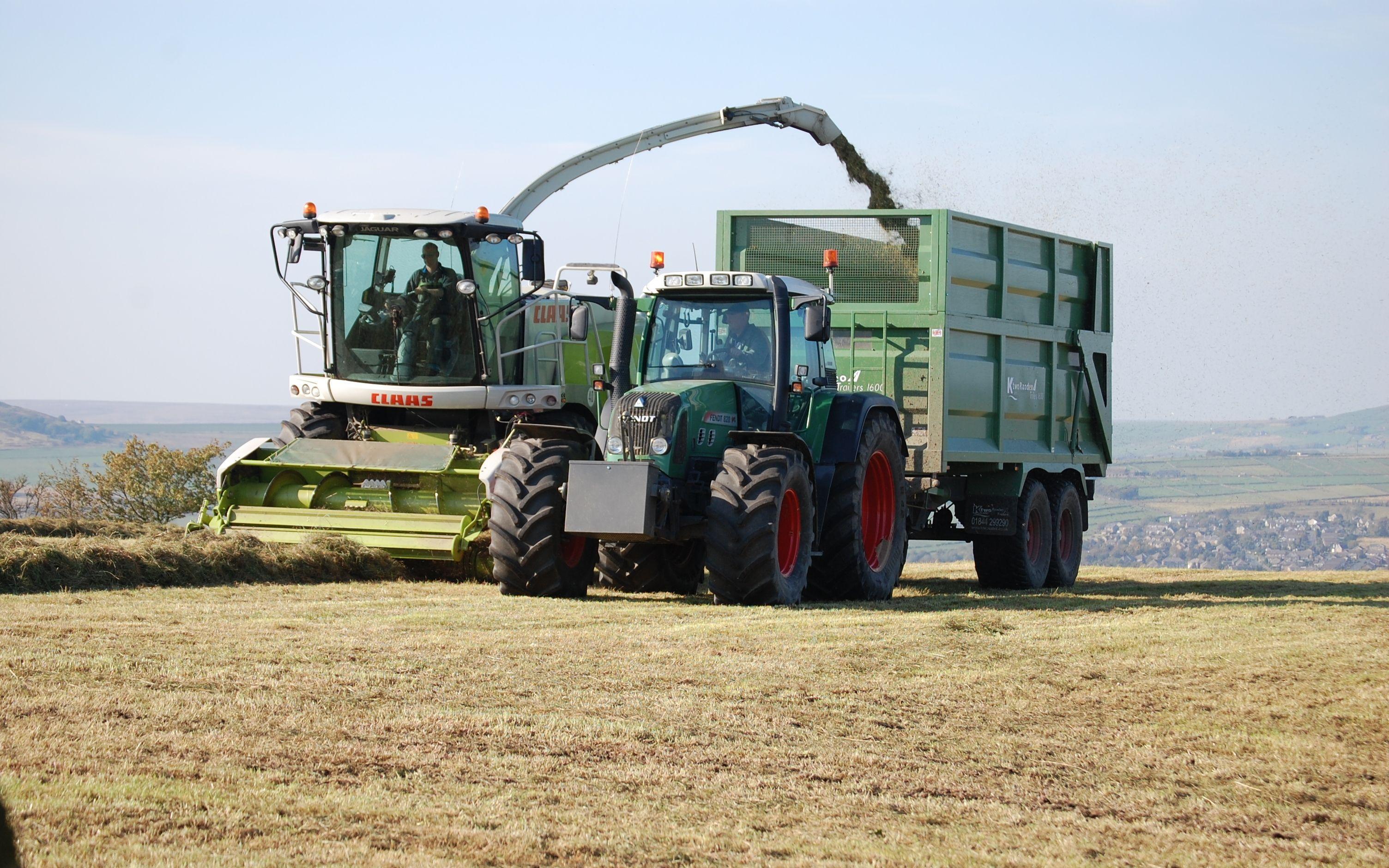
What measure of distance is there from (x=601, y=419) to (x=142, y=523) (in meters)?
4.80

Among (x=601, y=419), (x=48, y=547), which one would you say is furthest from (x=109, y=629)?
(x=601, y=419)

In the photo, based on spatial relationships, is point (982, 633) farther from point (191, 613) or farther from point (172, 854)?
point (172, 854)

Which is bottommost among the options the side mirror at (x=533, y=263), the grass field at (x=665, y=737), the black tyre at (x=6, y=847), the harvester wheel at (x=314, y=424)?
the grass field at (x=665, y=737)

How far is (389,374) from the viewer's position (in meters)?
14.0

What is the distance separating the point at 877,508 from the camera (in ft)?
41.7

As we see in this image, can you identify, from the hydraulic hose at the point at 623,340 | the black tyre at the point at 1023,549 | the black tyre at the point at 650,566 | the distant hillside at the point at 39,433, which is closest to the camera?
the hydraulic hose at the point at 623,340

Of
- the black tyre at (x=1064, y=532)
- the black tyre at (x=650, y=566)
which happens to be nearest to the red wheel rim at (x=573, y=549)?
the black tyre at (x=650, y=566)

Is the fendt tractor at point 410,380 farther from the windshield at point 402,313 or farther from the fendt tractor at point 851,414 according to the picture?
the fendt tractor at point 851,414

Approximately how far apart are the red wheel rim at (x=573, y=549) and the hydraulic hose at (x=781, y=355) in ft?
5.55

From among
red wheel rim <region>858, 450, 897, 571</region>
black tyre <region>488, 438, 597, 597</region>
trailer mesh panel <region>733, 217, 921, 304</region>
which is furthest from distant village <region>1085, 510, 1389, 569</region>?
black tyre <region>488, 438, 597, 597</region>

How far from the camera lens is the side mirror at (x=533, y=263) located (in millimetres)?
Result: 13422

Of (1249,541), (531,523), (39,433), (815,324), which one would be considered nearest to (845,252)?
(815,324)

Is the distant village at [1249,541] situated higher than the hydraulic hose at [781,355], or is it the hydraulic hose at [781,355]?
the hydraulic hose at [781,355]

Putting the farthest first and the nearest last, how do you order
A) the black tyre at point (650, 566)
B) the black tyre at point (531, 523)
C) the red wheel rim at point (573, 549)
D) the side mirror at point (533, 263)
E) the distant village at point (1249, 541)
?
the distant village at point (1249, 541) → the side mirror at point (533, 263) → the black tyre at point (650, 566) → the red wheel rim at point (573, 549) → the black tyre at point (531, 523)
